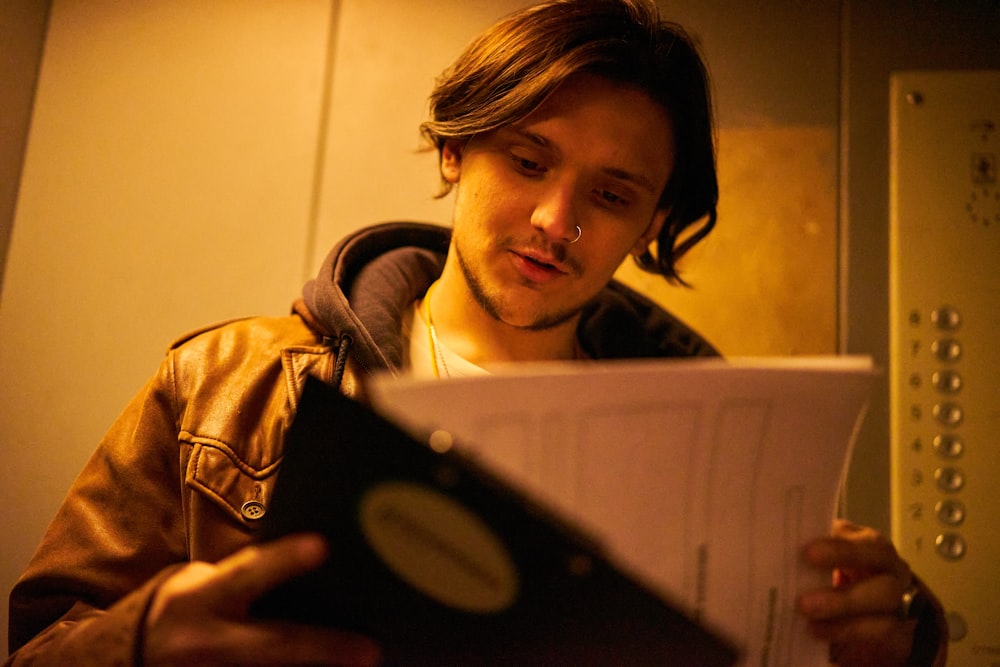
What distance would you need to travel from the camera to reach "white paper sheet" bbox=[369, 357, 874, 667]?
14.6 inches

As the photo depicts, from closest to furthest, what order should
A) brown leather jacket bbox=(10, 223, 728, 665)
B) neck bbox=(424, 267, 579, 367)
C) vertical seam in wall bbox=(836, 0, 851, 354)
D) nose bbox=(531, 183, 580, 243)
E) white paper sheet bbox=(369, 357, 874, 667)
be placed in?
1. white paper sheet bbox=(369, 357, 874, 667)
2. brown leather jacket bbox=(10, 223, 728, 665)
3. nose bbox=(531, 183, 580, 243)
4. neck bbox=(424, 267, 579, 367)
5. vertical seam in wall bbox=(836, 0, 851, 354)

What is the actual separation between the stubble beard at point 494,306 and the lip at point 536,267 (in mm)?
43

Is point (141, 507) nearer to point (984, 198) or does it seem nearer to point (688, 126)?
point (688, 126)

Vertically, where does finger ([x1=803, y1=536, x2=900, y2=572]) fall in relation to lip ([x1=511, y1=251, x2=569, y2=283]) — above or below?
below

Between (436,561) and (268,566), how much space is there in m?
0.09

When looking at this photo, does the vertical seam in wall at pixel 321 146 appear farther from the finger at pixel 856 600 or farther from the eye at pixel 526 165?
the finger at pixel 856 600

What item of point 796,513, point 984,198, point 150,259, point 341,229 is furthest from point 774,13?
point 150,259

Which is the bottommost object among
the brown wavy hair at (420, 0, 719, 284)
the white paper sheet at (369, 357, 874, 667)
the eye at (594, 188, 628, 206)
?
the white paper sheet at (369, 357, 874, 667)

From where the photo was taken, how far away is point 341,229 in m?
1.09

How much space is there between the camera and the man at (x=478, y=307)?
0.68 meters

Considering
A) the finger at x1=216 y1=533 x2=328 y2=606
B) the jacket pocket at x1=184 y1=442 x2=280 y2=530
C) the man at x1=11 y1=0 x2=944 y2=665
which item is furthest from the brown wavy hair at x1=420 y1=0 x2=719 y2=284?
the finger at x1=216 y1=533 x2=328 y2=606

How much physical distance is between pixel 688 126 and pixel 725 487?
0.62 metres

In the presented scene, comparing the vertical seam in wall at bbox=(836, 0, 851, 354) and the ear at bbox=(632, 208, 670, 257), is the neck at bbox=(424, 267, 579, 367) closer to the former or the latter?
the ear at bbox=(632, 208, 670, 257)

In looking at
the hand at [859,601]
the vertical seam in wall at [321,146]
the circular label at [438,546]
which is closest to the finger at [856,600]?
the hand at [859,601]
